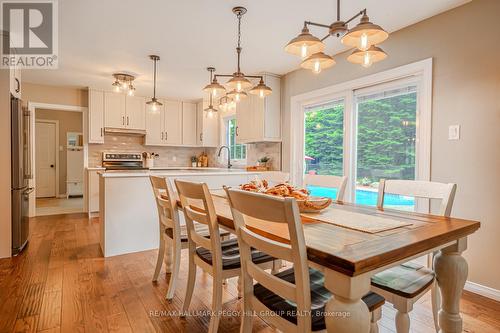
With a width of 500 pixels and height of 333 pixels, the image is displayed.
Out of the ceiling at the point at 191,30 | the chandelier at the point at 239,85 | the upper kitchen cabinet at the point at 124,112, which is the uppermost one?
the ceiling at the point at 191,30

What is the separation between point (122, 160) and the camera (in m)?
5.58

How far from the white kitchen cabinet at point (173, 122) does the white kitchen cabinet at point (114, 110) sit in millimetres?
864

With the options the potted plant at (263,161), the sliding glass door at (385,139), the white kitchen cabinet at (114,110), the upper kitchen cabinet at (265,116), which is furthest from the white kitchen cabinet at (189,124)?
the sliding glass door at (385,139)

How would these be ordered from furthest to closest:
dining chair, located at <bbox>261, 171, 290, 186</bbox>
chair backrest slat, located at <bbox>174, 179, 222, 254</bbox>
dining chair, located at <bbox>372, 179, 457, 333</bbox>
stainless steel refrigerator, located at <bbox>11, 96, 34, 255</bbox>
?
1. stainless steel refrigerator, located at <bbox>11, 96, 34, 255</bbox>
2. dining chair, located at <bbox>261, 171, 290, 186</bbox>
3. chair backrest slat, located at <bbox>174, 179, 222, 254</bbox>
4. dining chair, located at <bbox>372, 179, 457, 333</bbox>

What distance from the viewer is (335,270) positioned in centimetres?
92

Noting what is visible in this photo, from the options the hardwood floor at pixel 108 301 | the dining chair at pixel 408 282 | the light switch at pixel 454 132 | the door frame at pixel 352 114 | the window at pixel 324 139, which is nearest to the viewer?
the dining chair at pixel 408 282

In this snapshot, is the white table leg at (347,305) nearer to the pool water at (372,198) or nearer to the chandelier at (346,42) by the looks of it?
the chandelier at (346,42)

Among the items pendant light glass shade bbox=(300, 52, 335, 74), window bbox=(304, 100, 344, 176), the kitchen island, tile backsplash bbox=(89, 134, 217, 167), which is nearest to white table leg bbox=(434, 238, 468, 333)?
pendant light glass shade bbox=(300, 52, 335, 74)

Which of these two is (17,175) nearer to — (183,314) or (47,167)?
(183,314)

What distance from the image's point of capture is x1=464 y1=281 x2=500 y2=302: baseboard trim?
6.97ft

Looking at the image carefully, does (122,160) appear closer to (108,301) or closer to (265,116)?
(265,116)

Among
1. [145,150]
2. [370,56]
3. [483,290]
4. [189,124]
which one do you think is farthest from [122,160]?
[483,290]

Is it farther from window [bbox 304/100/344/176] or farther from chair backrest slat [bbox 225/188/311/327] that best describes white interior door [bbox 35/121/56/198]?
chair backrest slat [bbox 225/188/311/327]

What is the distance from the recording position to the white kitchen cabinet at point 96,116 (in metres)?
5.09
